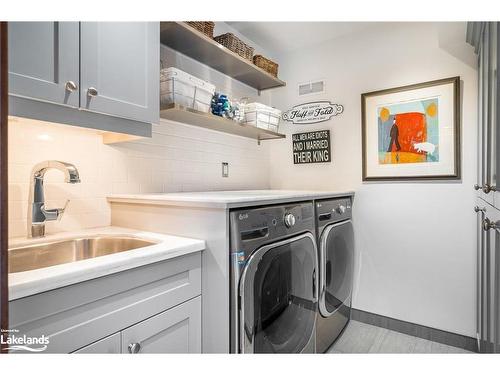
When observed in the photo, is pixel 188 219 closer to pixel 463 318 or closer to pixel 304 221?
pixel 304 221

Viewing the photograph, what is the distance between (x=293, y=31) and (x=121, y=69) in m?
1.68

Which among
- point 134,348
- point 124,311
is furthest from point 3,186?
point 134,348

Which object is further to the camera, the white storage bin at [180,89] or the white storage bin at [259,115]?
the white storage bin at [259,115]

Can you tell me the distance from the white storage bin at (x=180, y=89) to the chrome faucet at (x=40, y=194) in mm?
620

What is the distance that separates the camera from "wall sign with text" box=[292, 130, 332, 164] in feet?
8.32

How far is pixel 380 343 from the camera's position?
207 centimetres

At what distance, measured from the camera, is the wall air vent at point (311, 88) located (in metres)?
2.59

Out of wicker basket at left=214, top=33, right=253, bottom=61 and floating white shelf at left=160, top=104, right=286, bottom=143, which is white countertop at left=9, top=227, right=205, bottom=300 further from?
wicker basket at left=214, top=33, right=253, bottom=61

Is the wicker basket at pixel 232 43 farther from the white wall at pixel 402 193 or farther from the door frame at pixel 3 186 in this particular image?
the door frame at pixel 3 186

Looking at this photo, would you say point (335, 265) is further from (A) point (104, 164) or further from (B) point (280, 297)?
(A) point (104, 164)

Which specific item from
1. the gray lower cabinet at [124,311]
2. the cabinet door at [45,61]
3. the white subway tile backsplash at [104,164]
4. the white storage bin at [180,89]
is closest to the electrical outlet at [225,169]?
the white subway tile backsplash at [104,164]

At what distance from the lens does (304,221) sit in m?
1.70
